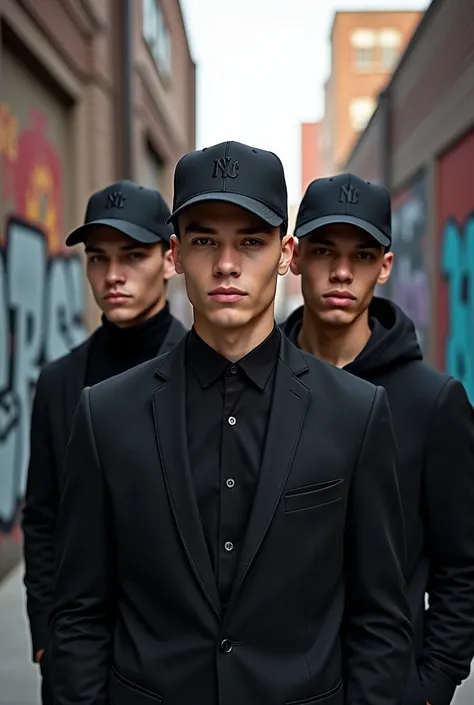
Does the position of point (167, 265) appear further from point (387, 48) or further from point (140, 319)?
point (387, 48)

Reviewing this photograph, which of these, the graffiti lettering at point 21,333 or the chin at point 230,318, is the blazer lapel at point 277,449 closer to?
the chin at point 230,318

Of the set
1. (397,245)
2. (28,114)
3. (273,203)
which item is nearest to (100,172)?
(28,114)

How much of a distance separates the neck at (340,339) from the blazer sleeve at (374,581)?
0.72 metres

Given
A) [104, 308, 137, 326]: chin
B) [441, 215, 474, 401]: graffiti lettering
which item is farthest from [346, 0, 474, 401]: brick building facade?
[104, 308, 137, 326]: chin

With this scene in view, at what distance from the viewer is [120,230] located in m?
2.75

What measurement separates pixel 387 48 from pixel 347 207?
1338 inches

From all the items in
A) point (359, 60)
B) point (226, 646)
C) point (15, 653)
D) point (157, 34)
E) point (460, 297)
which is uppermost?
point (359, 60)

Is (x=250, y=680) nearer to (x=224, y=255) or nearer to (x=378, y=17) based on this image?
(x=224, y=255)

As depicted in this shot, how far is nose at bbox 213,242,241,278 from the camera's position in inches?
67.2

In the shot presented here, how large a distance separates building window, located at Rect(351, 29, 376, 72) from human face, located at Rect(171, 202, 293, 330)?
111ft

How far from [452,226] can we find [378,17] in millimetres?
27880

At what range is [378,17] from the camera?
3328 centimetres

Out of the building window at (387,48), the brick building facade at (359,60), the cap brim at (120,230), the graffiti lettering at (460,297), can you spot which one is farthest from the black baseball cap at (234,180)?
the building window at (387,48)

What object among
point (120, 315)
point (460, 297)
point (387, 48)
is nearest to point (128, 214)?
point (120, 315)
